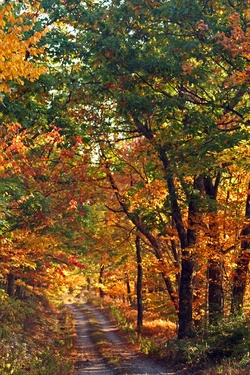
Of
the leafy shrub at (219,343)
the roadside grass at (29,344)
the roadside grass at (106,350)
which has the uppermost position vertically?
the leafy shrub at (219,343)

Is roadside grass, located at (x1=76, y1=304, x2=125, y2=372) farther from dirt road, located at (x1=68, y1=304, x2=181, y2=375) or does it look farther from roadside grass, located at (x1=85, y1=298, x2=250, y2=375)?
roadside grass, located at (x1=85, y1=298, x2=250, y2=375)

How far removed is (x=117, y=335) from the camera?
23.5m

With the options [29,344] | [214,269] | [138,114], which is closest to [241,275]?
[214,269]

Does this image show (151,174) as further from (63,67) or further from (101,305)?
(101,305)

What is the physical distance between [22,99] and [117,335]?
58.6 ft

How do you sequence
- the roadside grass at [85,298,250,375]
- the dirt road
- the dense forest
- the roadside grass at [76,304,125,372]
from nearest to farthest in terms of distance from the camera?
the dense forest
the roadside grass at [85,298,250,375]
the dirt road
the roadside grass at [76,304,125,372]

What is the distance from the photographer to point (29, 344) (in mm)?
16641

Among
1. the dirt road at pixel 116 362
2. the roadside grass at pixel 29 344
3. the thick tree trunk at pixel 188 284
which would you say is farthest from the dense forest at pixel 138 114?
the dirt road at pixel 116 362

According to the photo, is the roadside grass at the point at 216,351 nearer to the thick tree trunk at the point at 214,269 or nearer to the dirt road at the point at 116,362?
the dirt road at the point at 116,362

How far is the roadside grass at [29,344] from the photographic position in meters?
11.4

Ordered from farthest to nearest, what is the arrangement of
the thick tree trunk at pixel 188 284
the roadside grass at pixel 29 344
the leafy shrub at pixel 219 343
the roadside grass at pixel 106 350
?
the roadside grass at pixel 106 350 → the thick tree trunk at pixel 188 284 → the roadside grass at pixel 29 344 → the leafy shrub at pixel 219 343

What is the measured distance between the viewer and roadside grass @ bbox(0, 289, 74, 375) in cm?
1140

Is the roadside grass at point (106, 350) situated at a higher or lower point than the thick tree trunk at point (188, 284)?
lower

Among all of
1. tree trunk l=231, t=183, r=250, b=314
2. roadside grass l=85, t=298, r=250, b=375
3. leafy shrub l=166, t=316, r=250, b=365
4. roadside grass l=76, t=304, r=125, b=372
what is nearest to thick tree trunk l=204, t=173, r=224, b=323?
tree trunk l=231, t=183, r=250, b=314
